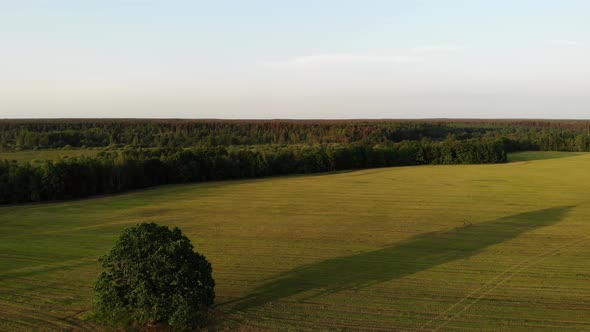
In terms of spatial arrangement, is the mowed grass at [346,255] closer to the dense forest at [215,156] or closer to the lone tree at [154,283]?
the lone tree at [154,283]

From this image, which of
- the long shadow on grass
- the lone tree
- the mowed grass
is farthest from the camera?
the long shadow on grass

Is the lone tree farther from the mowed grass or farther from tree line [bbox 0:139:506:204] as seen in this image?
tree line [bbox 0:139:506:204]

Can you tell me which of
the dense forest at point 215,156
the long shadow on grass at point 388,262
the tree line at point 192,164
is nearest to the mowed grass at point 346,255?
the long shadow on grass at point 388,262

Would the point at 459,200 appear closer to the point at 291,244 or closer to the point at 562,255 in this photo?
the point at 562,255

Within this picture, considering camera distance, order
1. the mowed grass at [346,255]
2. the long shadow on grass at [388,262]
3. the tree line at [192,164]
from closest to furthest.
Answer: the mowed grass at [346,255], the long shadow on grass at [388,262], the tree line at [192,164]

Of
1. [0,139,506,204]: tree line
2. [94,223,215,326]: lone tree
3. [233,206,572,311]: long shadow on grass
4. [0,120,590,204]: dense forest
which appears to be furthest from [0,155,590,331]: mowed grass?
[0,120,590,204]: dense forest
